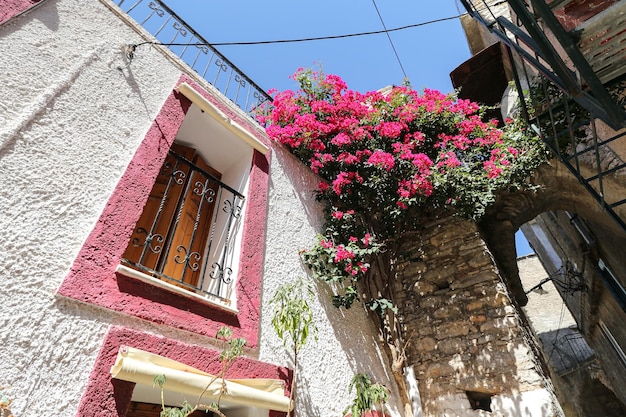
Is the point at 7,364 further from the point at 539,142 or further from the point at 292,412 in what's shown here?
the point at 539,142

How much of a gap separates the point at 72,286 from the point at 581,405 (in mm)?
15344

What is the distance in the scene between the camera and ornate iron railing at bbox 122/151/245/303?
9.84ft

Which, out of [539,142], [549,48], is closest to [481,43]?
[539,142]

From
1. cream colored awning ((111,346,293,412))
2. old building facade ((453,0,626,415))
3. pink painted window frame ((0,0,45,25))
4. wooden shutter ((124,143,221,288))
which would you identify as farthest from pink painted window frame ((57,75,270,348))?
old building facade ((453,0,626,415))

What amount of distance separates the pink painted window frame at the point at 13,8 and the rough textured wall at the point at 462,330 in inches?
178

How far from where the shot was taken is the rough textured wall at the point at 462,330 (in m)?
3.49

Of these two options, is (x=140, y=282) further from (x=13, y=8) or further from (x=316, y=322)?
(x=13, y=8)

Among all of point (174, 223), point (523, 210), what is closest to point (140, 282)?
point (174, 223)

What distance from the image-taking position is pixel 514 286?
4742 millimetres

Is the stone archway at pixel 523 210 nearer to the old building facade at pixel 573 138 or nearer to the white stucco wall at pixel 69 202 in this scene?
the old building facade at pixel 573 138

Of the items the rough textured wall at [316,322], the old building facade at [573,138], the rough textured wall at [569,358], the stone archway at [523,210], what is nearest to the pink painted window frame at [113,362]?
the rough textured wall at [316,322]

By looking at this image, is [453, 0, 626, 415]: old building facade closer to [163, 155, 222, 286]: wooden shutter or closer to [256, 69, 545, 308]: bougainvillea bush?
[256, 69, 545, 308]: bougainvillea bush

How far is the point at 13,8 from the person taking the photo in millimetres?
2488

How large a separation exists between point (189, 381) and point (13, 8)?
118 inches
